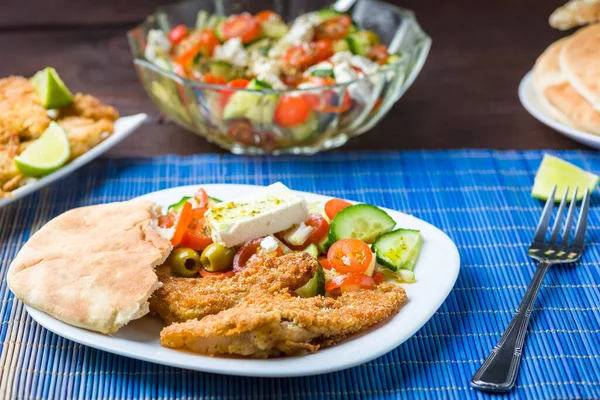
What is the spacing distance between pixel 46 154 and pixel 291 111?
1.50 m

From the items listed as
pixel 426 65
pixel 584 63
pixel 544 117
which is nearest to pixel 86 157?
pixel 544 117

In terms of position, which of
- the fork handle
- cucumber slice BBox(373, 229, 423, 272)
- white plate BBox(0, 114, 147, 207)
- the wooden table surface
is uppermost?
cucumber slice BBox(373, 229, 423, 272)

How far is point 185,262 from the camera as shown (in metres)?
3.40

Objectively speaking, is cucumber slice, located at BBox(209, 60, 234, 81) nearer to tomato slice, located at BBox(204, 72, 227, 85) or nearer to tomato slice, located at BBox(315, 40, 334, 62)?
tomato slice, located at BBox(204, 72, 227, 85)

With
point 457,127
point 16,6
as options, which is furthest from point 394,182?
point 16,6

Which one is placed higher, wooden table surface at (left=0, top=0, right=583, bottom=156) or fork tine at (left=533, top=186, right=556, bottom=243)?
fork tine at (left=533, top=186, right=556, bottom=243)

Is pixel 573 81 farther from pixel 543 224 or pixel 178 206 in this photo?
pixel 178 206

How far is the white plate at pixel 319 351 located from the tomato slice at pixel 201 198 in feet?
2.56

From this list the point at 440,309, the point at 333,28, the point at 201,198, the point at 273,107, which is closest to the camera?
the point at 440,309

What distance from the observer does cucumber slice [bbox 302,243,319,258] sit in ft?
11.3

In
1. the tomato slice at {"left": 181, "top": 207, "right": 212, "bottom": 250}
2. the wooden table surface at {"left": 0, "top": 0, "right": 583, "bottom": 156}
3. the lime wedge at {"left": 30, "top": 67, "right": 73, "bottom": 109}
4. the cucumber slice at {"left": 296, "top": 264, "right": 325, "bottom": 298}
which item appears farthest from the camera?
the wooden table surface at {"left": 0, "top": 0, "right": 583, "bottom": 156}

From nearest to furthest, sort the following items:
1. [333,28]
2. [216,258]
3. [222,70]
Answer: [216,258] → [222,70] → [333,28]

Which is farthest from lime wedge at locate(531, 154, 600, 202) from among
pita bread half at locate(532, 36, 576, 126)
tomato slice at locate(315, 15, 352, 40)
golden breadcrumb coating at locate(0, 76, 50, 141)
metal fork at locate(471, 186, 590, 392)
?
golden breadcrumb coating at locate(0, 76, 50, 141)

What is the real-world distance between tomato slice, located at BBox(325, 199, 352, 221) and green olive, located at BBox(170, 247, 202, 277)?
2.41ft
